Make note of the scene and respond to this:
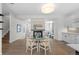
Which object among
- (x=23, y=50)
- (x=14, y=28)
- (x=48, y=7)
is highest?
(x=48, y=7)

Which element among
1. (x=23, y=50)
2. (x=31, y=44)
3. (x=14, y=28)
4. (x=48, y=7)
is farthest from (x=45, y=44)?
(x=14, y=28)

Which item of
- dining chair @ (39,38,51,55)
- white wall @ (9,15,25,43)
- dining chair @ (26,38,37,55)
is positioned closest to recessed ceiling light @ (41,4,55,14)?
dining chair @ (39,38,51,55)

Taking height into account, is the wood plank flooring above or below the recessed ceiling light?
below

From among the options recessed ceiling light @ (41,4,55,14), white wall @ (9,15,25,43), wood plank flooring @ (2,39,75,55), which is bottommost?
wood plank flooring @ (2,39,75,55)

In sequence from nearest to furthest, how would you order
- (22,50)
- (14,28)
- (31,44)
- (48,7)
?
1. (48,7)
2. (22,50)
3. (31,44)
4. (14,28)

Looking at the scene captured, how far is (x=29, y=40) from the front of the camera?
240 inches

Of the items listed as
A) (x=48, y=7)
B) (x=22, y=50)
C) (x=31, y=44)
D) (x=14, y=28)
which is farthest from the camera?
(x=14, y=28)

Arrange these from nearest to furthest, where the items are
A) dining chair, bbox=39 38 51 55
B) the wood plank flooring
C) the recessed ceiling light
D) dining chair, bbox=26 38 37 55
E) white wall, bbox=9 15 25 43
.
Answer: the recessed ceiling light, the wood plank flooring, dining chair, bbox=26 38 37 55, dining chair, bbox=39 38 51 55, white wall, bbox=9 15 25 43

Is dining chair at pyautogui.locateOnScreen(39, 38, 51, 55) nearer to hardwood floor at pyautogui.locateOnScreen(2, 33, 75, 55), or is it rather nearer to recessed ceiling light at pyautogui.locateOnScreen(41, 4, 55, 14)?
hardwood floor at pyautogui.locateOnScreen(2, 33, 75, 55)

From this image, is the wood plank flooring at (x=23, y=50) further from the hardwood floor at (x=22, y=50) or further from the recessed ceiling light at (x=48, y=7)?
the recessed ceiling light at (x=48, y=7)

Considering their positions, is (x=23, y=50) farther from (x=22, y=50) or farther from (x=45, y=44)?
(x=45, y=44)

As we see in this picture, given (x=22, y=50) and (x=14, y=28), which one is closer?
(x=22, y=50)

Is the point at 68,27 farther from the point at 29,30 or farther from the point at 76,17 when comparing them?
the point at 29,30

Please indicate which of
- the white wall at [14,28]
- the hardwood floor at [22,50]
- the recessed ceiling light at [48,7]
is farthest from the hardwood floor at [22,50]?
the white wall at [14,28]
